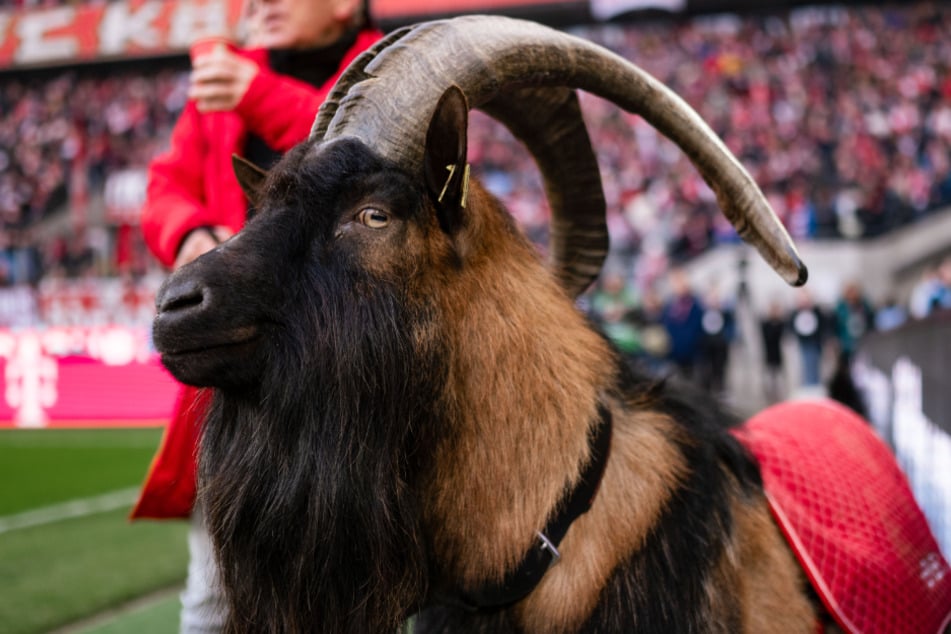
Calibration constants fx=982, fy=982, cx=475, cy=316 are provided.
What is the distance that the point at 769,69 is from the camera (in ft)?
89.9

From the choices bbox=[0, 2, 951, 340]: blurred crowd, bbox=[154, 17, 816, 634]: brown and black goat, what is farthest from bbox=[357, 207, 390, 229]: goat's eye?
bbox=[0, 2, 951, 340]: blurred crowd

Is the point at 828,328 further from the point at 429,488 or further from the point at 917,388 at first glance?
the point at 429,488

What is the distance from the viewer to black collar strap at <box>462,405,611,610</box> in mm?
2023

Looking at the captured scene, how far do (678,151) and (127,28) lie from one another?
14.9 metres

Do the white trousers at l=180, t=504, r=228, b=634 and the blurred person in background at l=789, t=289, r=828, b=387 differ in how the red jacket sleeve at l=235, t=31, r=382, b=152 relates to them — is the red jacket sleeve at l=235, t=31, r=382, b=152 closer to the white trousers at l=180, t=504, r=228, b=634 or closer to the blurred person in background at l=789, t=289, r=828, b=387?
the white trousers at l=180, t=504, r=228, b=634

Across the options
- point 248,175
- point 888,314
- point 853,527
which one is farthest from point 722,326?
point 248,175

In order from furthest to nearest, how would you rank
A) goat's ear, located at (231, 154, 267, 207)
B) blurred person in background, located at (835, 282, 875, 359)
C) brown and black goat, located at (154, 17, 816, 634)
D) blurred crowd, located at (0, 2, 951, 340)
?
1. blurred crowd, located at (0, 2, 951, 340)
2. blurred person in background, located at (835, 282, 875, 359)
3. goat's ear, located at (231, 154, 267, 207)
4. brown and black goat, located at (154, 17, 816, 634)

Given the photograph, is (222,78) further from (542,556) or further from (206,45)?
(542,556)

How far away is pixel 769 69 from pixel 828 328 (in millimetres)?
12169

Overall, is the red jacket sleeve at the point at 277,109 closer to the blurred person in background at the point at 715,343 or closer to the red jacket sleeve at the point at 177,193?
the red jacket sleeve at the point at 177,193

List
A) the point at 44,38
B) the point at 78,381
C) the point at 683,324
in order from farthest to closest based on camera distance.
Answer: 1. the point at 44,38
2. the point at 683,324
3. the point at 78,381

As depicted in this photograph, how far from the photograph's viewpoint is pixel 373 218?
1976mm

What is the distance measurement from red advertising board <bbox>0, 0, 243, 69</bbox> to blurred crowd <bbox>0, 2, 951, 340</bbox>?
862mm

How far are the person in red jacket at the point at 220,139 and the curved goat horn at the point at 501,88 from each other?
46 centimetres
